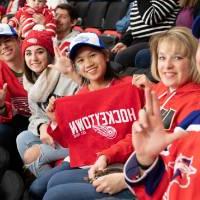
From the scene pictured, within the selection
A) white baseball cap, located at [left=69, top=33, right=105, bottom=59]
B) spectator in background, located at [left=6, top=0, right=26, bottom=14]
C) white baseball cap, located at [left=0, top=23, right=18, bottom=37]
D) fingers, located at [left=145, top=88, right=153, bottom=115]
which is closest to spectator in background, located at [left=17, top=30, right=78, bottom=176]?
white baseball cap, located at [left=0, top=23, right=18, bottom=37]

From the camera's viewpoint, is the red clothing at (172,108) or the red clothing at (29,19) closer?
the red clothing at (172,108)

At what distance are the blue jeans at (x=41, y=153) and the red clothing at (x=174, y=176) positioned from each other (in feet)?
3.56

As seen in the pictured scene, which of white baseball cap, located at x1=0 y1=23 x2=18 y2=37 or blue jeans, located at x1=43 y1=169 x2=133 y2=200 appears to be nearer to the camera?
blue jeans, located at x1=43 y1=169 x2=133 y2=200

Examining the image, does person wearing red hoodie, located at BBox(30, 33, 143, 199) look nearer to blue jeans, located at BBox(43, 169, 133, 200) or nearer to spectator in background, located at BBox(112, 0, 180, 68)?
blue jeans, located at BBox(43, 169, 133, 200)

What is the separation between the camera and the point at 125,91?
192cm

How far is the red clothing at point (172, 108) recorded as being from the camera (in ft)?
5.04

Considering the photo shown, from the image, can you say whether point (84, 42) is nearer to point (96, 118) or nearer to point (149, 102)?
point (96, 118)

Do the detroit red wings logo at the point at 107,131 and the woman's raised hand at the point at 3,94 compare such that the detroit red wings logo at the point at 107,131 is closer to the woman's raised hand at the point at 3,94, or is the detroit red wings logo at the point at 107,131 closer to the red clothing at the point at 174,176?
the red clothing at the point at 174,176

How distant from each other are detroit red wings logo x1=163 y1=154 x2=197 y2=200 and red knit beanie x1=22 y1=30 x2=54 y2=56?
153 centimetres

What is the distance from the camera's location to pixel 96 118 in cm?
195

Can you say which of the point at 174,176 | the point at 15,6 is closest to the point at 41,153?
the point at 174,176

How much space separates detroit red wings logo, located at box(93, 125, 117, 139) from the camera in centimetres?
191

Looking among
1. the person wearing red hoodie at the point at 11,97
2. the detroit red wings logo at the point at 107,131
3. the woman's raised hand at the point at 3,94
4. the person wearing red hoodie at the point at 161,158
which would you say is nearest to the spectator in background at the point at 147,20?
the person wearing red hoodie at the point at 11,97

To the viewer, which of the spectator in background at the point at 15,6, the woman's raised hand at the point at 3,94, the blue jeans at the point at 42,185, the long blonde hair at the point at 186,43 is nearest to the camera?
the long blonde hair at the point at 186,43
